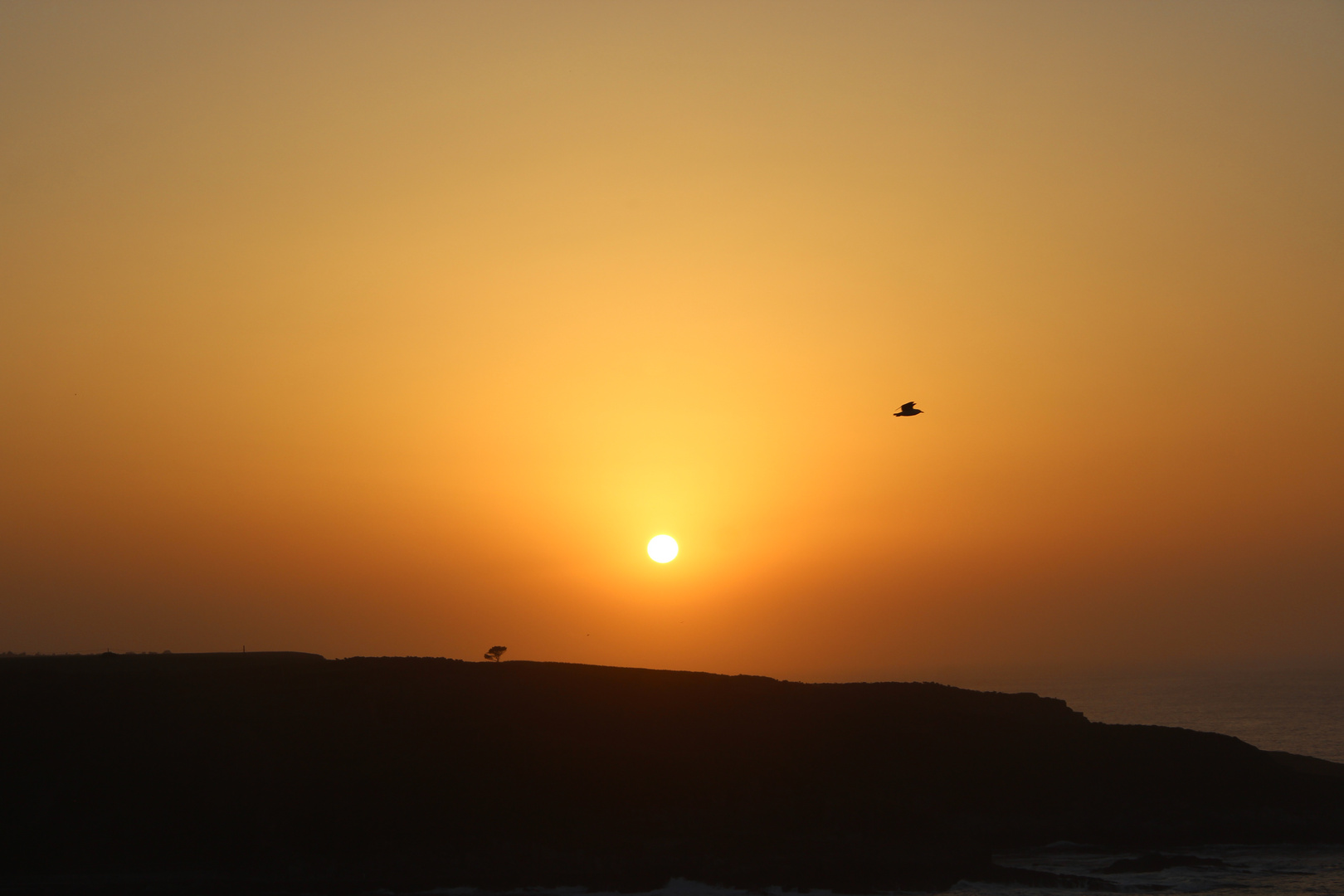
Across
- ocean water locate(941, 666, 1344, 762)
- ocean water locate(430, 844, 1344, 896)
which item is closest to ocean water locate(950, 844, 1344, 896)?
ocean water locate(430, 844, 1344, 896)

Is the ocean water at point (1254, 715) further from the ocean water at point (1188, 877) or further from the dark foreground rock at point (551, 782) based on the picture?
the ocean water at point (1188, 877)

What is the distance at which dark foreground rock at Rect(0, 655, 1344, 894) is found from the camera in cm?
3538

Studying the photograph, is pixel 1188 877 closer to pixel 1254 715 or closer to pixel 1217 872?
pixel 1217 872

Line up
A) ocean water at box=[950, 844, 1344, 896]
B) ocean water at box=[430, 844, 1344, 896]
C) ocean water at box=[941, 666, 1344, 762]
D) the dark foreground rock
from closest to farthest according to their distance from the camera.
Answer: ocean water at box=[430, 844, 1344, 896], ocean water at box=[950, 844, 1344, 896], the dark foreground rock, ocean water at box=[941, 666, 1344, 762]

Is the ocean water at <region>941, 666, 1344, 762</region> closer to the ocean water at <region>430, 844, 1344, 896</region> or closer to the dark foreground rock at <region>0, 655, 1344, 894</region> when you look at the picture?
the dark foreground rock at <region>0, 655, 1344, 894</region>

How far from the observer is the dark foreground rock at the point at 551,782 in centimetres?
3538

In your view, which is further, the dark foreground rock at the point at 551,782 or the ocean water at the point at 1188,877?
the dark foreground rock at the point at 551,782

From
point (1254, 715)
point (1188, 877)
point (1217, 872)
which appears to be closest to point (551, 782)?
point (1188, 877)

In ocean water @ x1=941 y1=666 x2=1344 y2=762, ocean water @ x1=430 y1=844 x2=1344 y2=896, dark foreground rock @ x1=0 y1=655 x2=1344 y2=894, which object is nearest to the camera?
ocean water @ x1=430 y1=844 x2=1344 y2=896

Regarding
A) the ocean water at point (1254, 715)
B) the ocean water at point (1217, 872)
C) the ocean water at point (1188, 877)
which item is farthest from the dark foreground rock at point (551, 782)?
the ocean water at point (1254, 715)

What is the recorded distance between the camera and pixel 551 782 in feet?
130

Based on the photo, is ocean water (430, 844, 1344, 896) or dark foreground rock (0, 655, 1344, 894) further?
dark foreground rock (0, 655, 1344, 894)

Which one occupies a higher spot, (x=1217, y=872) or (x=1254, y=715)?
(x=1254, y=715)

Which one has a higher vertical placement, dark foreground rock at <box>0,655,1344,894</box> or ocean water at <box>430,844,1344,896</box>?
dark foreground rock at <box>0,655,1344,894</box>
